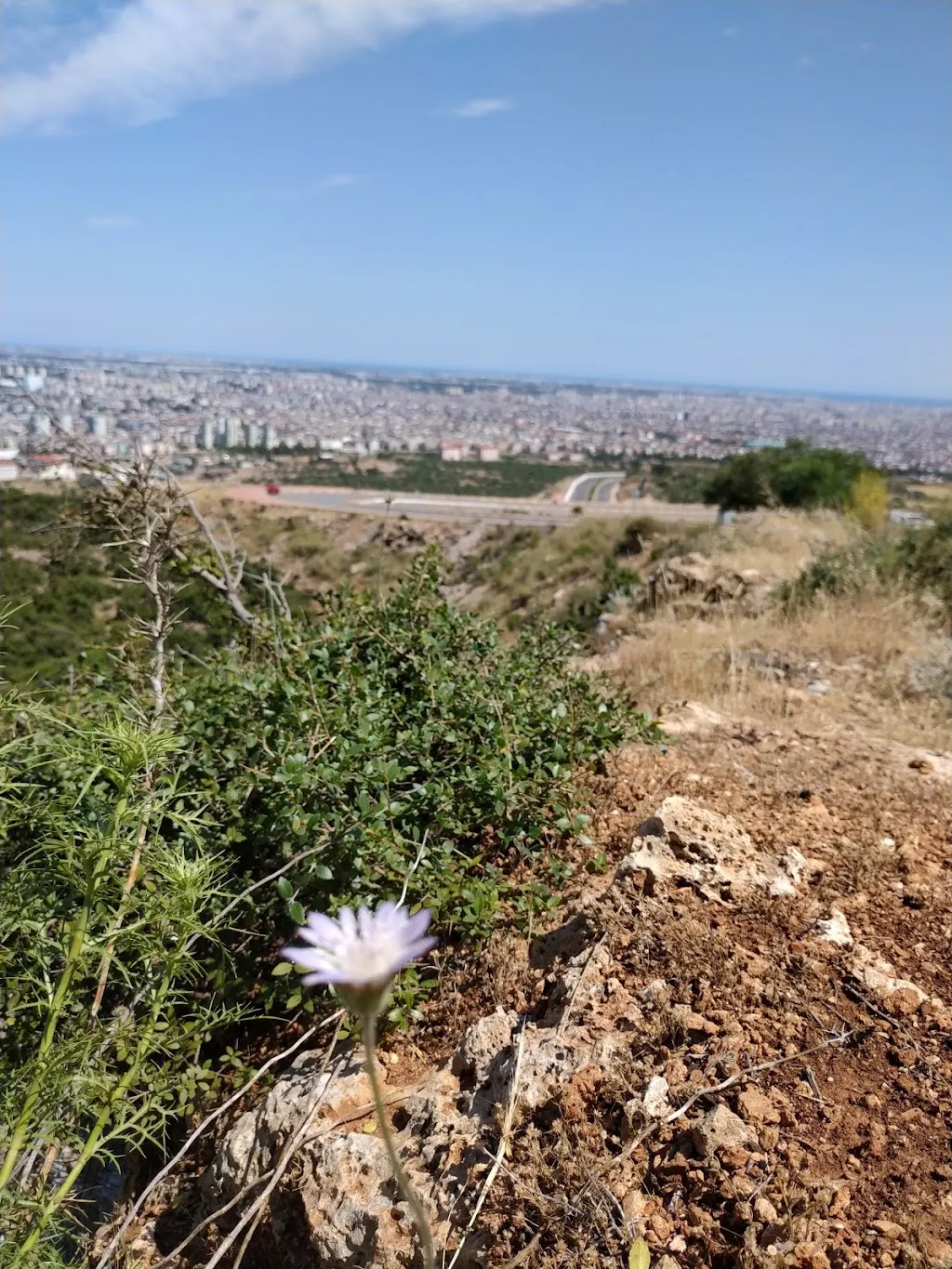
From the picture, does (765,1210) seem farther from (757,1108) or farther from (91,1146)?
(91,1146)

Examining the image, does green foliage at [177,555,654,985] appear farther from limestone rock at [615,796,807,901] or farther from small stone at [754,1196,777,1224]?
small stone at [754,1196,777,1224]

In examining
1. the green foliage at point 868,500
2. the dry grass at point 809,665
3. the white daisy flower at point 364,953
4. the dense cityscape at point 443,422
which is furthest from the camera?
the dense cityscape at point 443,422

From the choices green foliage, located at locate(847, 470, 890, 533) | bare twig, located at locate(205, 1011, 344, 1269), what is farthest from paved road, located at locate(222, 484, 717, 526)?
bare twig, located at locate(205, 1011, 344, 1269)

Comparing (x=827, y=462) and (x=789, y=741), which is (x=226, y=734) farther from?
(x=827, y=462)

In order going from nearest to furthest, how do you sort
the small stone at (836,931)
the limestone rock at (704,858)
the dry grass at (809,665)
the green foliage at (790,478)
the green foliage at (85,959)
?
the green foliage at (85,959)
the small stone at (836,931)
the limestone rock at (704,858)
the dry grass at (809,665)
the green foliage at (790,478)

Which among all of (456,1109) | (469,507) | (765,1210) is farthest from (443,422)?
(765,1210)

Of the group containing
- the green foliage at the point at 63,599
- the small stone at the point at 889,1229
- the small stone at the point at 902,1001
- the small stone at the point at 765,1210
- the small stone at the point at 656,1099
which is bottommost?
the green foliage at the point at 63,599

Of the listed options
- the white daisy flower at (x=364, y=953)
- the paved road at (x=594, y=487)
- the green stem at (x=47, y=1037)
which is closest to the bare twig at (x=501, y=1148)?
the green stem at (x=47, y=1037)

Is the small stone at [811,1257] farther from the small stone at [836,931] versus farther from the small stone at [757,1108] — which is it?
the small stone at [836,931]
